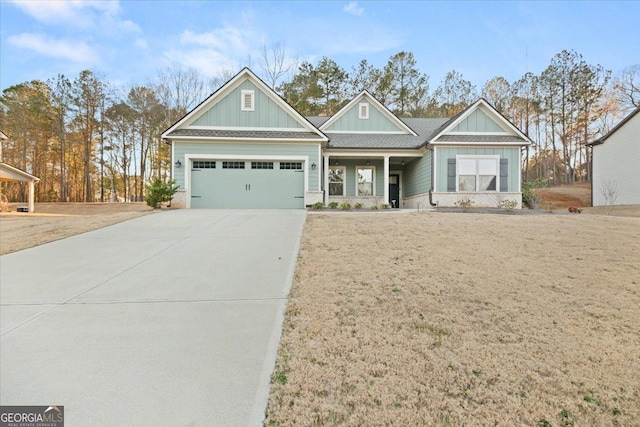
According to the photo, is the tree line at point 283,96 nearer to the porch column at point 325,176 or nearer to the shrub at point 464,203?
the porch column at point 325,176

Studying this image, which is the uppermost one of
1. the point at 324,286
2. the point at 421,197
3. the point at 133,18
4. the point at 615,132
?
the point at 133,18

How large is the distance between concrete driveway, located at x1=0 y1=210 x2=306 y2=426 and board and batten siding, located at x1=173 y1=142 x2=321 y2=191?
790 centimetres

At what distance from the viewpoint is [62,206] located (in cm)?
2417

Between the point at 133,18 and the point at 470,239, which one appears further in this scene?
the point at 133,18

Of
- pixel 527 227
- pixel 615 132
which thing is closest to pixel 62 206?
pixel 527 227

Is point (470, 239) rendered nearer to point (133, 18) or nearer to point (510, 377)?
point (510, 377)

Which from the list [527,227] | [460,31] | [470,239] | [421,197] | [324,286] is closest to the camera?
[324,286]

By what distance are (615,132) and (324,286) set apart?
75.5 ft

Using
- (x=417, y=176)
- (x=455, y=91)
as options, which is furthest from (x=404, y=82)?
(x=417, y=176)

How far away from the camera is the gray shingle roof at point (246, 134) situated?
14632 mm

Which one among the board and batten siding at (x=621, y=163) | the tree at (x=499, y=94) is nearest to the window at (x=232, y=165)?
the board and batten siding at (x=621, y=163)

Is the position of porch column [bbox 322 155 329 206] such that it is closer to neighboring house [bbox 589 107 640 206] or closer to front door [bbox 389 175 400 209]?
front door [bbox 389 175 400 209]

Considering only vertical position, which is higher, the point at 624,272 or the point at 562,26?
the point at 562,26

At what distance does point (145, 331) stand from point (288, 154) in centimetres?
1202
